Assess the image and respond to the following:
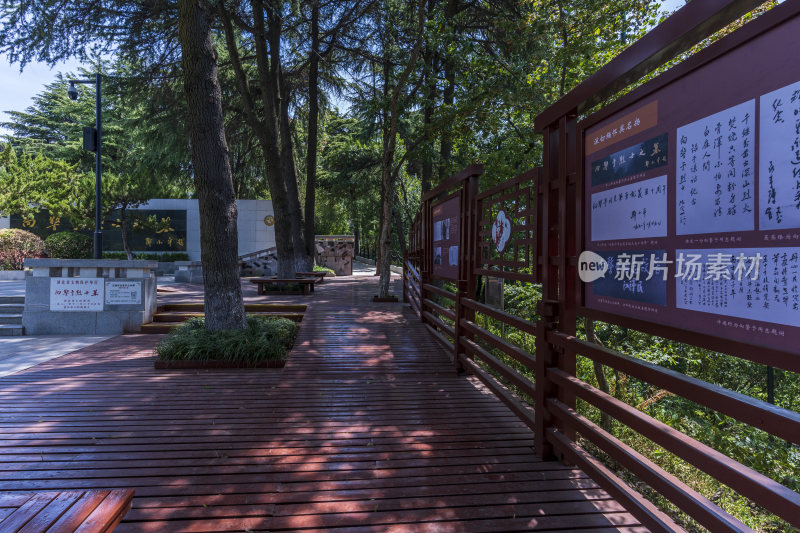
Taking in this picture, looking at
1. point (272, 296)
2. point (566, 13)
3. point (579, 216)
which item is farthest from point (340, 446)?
point (272, 296)

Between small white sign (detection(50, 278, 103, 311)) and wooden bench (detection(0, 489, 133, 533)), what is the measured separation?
7.19 m

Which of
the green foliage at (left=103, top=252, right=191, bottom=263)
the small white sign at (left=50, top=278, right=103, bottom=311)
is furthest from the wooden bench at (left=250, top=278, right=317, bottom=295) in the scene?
the green foliage at (left=103, top=252, right=191, bottom=263)

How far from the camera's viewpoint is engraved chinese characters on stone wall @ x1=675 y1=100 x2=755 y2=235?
5.94ft

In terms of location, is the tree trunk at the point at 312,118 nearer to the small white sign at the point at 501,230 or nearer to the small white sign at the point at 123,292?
the small white sign at the point at 123,292

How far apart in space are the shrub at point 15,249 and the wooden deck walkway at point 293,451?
52.2ft

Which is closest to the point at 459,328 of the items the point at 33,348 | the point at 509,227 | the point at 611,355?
the point at 509,227

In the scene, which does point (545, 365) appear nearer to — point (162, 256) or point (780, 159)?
point (780, 159)

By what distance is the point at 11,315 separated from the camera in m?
9.11

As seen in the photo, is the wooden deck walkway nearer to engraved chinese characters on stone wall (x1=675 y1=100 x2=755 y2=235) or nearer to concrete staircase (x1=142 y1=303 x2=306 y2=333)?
engraved chinese characters on stone wall (x1=675 y1=100 x2=755 y2=235)

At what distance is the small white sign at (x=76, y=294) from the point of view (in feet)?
26.7

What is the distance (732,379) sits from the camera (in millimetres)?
11906

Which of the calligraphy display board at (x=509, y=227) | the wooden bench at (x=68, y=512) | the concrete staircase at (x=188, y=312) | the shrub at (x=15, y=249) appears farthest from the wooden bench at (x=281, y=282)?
the shrub at (x=15, y=249)

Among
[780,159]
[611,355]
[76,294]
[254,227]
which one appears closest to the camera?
[780,159]

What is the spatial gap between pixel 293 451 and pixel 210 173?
453cm
